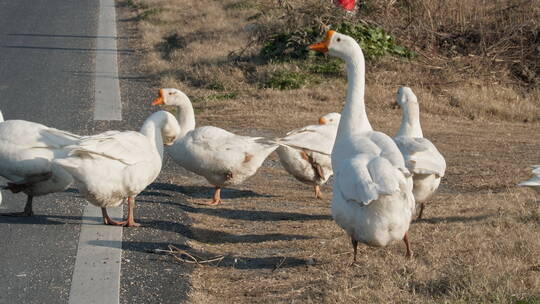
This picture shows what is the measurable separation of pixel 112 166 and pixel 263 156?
180 cm

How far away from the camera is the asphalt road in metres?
5.67

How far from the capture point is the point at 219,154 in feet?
26.1

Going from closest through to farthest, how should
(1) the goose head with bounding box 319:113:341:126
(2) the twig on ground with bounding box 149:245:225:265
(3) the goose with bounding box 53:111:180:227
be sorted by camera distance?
(2) the twig on ground with bounding box 149:245:225:265 < (3) the goose with bounding box 53:111:180:227 < (1) the goose head with bounding box 319:113:341:126

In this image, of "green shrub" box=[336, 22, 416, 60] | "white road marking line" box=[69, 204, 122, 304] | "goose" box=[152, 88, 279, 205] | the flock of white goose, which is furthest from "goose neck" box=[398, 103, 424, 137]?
"green shrub" box=[336, 22, 416, 60]

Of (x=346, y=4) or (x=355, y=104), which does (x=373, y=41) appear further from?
(x=355, y=104)

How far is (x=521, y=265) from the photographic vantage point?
560 cm

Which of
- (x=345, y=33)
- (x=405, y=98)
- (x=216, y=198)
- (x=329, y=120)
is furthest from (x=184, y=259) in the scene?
(x=345, y=33)

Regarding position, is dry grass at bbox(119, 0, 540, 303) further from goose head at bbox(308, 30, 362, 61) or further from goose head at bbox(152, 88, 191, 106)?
goose head at bbox(308, 30, 362, 61)

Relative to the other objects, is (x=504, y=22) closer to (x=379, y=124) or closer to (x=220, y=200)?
(x=379, y=124)

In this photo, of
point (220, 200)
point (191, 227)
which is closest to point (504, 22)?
point (220, 200)

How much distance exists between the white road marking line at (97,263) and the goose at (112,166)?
18cm

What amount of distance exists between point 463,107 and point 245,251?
6.32 m

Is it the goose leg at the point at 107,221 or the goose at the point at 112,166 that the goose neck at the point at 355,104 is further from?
the goose leg at the point at 107,221

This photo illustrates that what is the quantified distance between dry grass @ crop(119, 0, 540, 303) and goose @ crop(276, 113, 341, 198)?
8.1 inches
